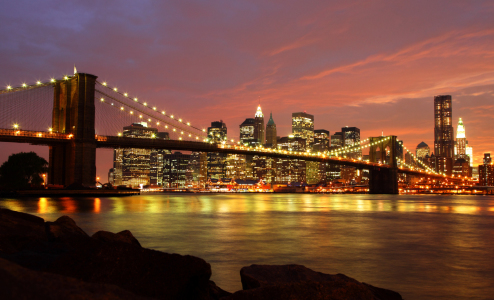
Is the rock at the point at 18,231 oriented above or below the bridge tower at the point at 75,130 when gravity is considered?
below

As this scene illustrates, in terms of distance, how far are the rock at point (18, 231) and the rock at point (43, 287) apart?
3735 mm

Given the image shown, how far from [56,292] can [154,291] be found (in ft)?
5.80

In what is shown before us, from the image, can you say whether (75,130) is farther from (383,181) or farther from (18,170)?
(383,181)

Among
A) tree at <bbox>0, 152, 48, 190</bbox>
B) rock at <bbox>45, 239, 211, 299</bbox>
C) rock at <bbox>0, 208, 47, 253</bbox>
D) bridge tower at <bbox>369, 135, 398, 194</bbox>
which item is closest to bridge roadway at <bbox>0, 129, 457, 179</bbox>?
bridge tower at <bbox>369, 135, 398, 194</bbox>

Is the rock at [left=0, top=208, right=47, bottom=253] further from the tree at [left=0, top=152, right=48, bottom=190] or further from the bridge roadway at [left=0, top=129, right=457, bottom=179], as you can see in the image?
the tree at [left=0, top=152, right=48, bottom=190]

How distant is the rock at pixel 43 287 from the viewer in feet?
9.55

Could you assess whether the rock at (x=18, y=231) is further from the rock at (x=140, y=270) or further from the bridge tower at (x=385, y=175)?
the bridge tower at (x=385, y=175)

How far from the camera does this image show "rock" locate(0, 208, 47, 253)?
6.76 meters

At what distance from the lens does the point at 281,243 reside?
50.8 ft

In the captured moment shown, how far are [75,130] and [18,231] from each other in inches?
2111

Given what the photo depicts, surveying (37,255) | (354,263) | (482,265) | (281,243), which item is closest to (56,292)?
(37,255)

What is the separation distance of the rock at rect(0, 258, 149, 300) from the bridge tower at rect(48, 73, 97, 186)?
186 feet

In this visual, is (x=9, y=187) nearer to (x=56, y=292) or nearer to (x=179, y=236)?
(x=179, y=236)

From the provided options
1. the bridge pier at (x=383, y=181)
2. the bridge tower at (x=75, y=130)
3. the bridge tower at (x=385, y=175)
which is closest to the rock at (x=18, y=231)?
the bridge tower at (x=75, y=130)
